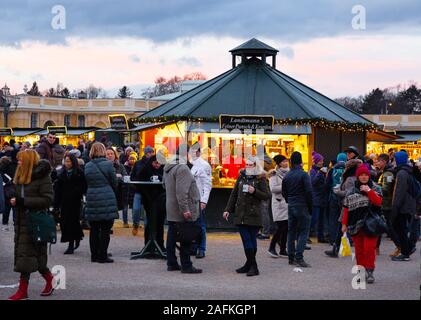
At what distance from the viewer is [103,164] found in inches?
492

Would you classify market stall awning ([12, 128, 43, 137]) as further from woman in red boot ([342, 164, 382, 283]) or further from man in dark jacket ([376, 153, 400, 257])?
woman in red boot ([342, 164, 382, 283])

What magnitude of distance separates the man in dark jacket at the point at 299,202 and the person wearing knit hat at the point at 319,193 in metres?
3.35

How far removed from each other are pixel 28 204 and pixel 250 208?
3.57 metres

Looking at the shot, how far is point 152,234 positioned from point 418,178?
554cm

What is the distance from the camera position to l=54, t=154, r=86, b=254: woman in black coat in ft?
44.1

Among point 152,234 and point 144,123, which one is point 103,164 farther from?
point 144,123

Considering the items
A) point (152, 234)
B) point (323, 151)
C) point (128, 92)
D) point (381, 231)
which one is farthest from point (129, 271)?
point (128, 92)

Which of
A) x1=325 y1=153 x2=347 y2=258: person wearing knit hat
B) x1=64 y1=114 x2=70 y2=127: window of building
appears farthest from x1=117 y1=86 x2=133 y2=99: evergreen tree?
x1=325 y1=153 x2=347 y2=258: person wearing knit hat

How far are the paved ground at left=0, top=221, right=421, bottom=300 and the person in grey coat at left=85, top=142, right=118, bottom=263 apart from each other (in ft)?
1.09

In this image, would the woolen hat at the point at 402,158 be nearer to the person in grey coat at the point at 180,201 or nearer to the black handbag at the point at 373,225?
the black handbag at the point at 373,225

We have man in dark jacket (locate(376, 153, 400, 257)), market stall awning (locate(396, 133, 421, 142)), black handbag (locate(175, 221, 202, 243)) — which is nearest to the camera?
black handbag (locate(175, 221, 202, 243))

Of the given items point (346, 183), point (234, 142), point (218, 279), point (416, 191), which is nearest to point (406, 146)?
point (234, 142)

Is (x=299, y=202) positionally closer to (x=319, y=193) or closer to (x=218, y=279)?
(x=218, y=279)

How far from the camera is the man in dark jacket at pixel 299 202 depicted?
Result: 1233 cm
